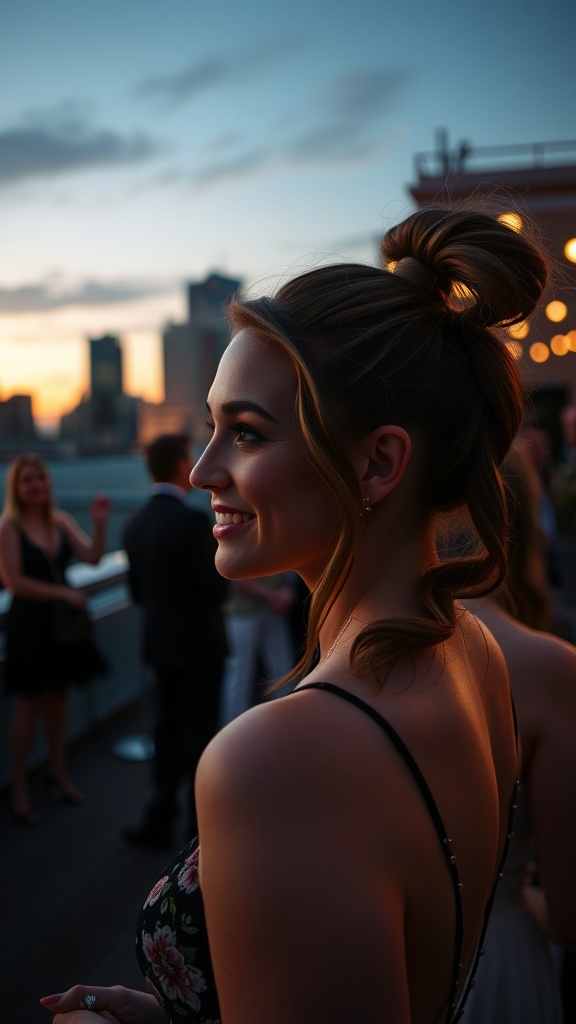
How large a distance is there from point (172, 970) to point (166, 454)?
3.15 meters

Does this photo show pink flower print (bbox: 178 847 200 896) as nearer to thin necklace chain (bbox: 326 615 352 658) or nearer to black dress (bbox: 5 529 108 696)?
thin necklace chain (bbox: 326 615 352 658)

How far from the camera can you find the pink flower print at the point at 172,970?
909mm

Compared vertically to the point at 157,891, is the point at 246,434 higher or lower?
higher

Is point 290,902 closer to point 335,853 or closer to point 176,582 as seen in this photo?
point 335,853

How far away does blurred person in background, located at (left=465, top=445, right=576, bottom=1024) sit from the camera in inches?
53.2

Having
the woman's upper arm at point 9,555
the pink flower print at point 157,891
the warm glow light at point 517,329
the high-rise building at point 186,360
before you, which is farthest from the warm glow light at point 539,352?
the pink flower print at point 157,891

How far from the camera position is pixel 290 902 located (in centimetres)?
64

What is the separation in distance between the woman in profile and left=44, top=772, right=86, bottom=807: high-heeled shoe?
3619mm

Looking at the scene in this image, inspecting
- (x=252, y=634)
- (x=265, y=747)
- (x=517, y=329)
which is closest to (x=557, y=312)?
(x=252, y=634)

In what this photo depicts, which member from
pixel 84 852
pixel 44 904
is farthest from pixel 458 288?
pixel 84 852

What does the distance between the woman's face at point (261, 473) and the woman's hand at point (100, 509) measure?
152 inches

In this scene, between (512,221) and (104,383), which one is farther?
(104,383)

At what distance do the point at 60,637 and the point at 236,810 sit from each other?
379 centimetres

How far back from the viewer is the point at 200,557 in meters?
3.78
